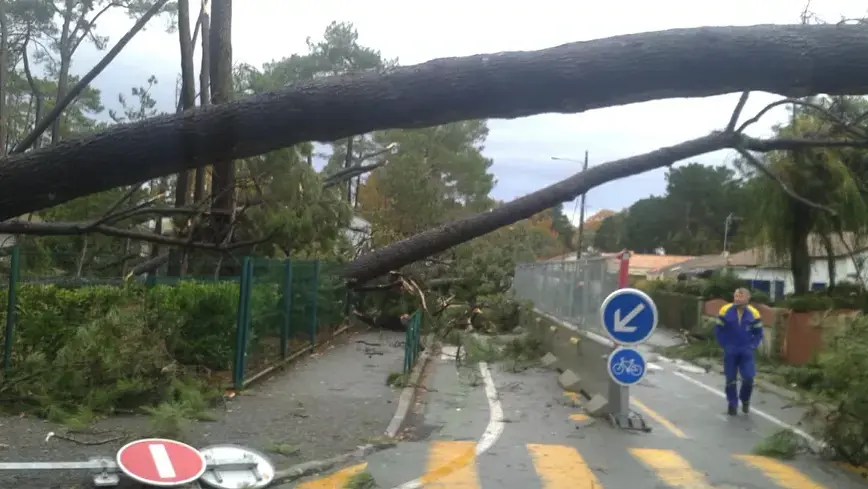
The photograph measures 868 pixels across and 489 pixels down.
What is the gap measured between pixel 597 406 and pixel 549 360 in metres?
5.22

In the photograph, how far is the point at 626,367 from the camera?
1072 centimetres

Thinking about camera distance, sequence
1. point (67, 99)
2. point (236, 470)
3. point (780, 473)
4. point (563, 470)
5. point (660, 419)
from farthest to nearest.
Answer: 1. point (660, 419)
2. point (780, 473)
3. point (563, 470)
4. point (236, 470)
5. point (67, 99)

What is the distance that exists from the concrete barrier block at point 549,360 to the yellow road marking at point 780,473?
23.0ft

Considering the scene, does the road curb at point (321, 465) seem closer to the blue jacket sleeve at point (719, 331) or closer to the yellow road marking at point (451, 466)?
the yellow road marking at point (451, 466)

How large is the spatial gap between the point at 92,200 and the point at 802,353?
17.8 m

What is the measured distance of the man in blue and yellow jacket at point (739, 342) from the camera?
467 inches

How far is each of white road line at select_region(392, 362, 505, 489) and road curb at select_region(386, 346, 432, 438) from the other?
97cm

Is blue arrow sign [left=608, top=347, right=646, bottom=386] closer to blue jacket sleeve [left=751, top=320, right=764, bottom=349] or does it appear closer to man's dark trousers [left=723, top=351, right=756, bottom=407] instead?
man's dark trousers [left=723, top=351, right=756, bottom=407]

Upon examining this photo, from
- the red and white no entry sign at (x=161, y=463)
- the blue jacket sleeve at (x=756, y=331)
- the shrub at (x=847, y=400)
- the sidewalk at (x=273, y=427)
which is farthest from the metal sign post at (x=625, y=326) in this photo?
the red and white no entry sign at (x=161, y=463)

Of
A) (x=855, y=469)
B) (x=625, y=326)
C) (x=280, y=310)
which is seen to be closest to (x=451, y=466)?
(x=625, y=326)

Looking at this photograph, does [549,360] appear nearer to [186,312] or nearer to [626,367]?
[626,367]

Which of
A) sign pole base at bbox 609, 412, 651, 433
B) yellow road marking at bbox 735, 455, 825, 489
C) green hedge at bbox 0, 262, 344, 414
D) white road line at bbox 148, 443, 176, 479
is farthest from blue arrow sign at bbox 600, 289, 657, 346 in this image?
white road line at bbox 148, 443, 176, 479

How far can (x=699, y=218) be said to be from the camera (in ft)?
264

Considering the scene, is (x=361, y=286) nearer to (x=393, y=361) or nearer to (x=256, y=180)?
(x=393, y=361)
